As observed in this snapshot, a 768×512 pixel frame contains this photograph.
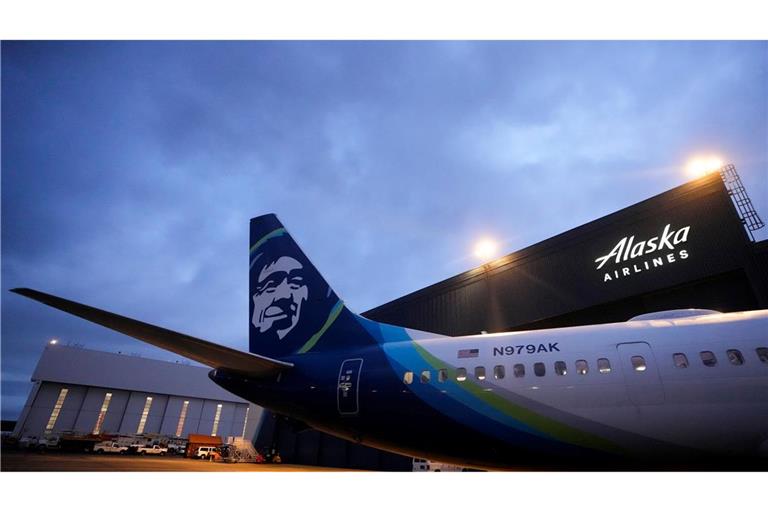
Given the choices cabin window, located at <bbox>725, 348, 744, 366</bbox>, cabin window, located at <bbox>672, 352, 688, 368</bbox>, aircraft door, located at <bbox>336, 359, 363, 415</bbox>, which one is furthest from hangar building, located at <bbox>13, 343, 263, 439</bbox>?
cabin window, located at <bbox>725, 348, 744, 366</bbox>

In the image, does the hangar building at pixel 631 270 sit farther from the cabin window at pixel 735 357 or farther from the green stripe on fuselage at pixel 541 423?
the green stripe on fuselage at pixel 541 423

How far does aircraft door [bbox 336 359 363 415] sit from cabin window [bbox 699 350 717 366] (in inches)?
257

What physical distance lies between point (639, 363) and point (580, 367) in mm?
1045

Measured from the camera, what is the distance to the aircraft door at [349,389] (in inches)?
293

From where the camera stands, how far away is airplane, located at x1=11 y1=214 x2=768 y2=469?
242 inches

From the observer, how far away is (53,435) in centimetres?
3331

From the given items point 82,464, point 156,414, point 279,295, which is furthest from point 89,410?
point 279,295

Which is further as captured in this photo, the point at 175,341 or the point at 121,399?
the point at 121,399

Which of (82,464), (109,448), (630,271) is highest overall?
(630,271)

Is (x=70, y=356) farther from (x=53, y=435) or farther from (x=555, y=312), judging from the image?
(x=555, y=312)

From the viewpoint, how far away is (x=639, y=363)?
21.8 feet

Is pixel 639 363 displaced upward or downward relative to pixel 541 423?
upward

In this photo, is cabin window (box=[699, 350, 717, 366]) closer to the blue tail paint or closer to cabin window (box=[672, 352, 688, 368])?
cabin window (box=[672, 352, 688, 368])

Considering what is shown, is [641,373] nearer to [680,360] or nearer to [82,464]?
[680,360]
